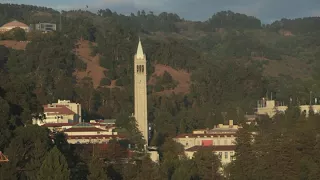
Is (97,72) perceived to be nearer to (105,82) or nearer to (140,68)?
(105,82)

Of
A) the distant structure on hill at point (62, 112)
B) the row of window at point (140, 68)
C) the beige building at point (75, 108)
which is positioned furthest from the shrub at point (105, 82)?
the row of window at point (140, 68)

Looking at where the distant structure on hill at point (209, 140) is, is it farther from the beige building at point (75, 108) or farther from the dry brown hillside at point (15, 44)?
the dry brown hillside at point (15, 44)

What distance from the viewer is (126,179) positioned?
5350 cm

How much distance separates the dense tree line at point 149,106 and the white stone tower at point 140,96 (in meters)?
1.03

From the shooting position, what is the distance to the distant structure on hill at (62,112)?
3674 inches

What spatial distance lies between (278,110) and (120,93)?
18772 millimetres

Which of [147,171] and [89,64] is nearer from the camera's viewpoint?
[147,171]

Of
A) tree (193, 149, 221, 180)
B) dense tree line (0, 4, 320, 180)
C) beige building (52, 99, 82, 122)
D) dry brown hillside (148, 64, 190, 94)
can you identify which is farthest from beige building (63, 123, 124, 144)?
dry brown hillside (148, 64, 190, 94)

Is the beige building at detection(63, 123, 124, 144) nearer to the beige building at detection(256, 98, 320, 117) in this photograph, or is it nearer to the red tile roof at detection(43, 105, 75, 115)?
the red tile roof at detection(43, 105, 75, 115)

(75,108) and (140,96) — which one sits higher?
(140,96)

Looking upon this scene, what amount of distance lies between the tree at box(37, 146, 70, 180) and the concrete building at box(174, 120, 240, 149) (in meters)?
41.5

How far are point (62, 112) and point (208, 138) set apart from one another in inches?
613

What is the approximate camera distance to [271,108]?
107 metres

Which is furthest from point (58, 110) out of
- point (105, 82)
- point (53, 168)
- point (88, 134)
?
point (53, 168)
